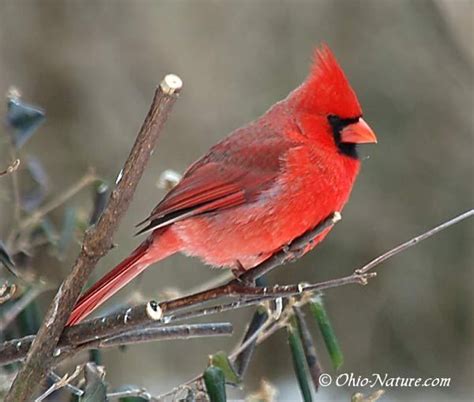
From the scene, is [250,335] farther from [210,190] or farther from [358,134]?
[358,134]

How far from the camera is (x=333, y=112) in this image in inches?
74.0

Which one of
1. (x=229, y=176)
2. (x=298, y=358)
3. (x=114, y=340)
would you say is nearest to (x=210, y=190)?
(x=229, y=176)

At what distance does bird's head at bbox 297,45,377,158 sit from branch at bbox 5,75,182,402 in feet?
2.50

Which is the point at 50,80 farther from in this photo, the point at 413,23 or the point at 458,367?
the point at 458,367

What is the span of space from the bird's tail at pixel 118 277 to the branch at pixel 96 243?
16 cm

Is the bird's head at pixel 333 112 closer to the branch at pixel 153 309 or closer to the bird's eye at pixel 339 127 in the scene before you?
the bird's eye at pixel 339 127

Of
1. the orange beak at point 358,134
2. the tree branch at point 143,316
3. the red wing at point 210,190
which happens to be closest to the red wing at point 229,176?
the red wing at point 210,190

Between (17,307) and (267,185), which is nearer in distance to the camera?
(17,307)

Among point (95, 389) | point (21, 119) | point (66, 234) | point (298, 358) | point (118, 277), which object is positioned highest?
point (21, 119)

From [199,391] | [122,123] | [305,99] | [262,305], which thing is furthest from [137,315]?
[122,123]

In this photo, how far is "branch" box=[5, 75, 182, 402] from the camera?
3.69 feet

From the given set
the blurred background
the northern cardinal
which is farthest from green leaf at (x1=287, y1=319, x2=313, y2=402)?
the blurred background

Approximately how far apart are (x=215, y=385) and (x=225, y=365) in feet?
0.52

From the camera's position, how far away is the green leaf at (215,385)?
4.29 feet
